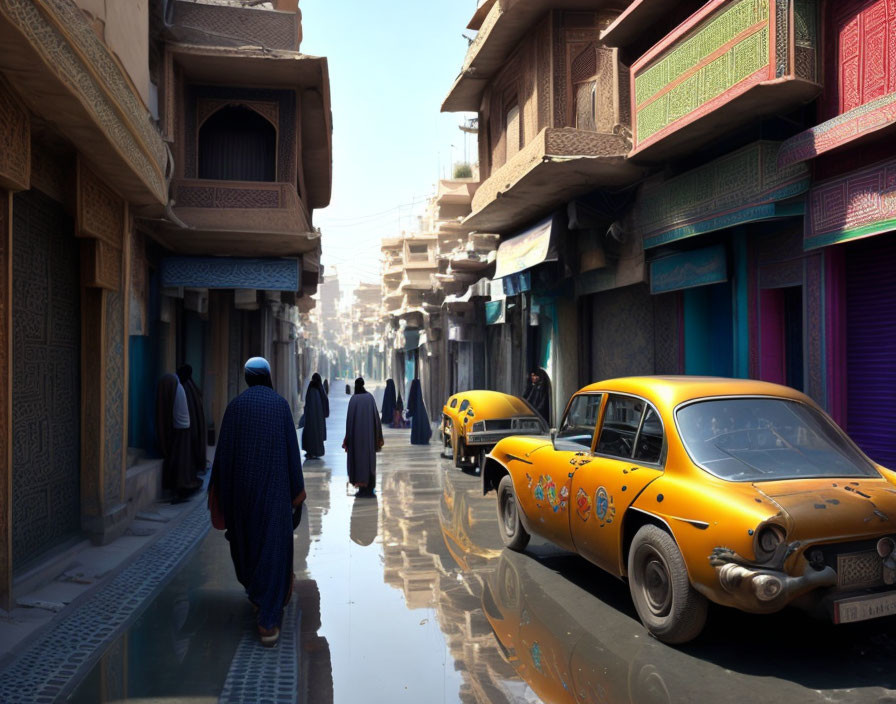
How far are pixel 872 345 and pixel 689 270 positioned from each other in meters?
3.02

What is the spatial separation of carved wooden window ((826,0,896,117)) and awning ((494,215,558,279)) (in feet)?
19.0

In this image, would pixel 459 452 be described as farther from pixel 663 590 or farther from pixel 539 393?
pixel 663 590

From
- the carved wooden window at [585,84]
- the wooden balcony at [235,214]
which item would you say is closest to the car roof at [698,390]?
the wooden balcony at [235,214]

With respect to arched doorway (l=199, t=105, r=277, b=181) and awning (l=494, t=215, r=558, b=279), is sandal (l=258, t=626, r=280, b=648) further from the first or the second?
arched doorway (l=199, t=105, r=277, b=181)

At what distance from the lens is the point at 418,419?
18109mm

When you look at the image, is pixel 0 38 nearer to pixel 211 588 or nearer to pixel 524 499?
pixel 211 588

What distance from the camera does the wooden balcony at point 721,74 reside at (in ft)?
25.7

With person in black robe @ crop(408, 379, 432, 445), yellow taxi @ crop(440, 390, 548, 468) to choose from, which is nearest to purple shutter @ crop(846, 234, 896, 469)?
yellow taxi @ crop(440, 390, 548, 468)

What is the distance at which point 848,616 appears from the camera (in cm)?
392

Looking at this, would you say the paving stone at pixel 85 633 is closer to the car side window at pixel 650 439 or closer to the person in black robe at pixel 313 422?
the car side window at pixel 650 439

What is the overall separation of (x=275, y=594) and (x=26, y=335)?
318cm

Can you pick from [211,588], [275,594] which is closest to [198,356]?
[211,588]

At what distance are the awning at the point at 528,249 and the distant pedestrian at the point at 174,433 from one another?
21.9 feet

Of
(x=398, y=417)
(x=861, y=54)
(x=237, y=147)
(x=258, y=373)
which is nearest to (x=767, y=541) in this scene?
(x=258, y=373)
